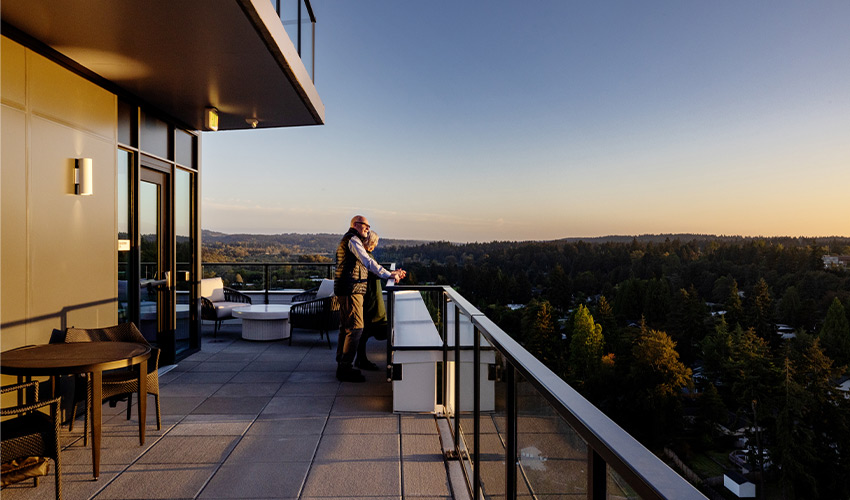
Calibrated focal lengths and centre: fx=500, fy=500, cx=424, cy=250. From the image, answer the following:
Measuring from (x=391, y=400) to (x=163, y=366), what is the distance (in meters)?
2.91

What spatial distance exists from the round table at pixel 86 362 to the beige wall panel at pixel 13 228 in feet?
0.89

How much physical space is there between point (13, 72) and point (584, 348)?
2050 inches

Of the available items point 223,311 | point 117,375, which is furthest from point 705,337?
point 117,375

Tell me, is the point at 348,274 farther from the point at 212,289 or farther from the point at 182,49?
the point at 212,289

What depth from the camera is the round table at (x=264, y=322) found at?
22.8 ft

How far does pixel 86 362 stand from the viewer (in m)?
2.72

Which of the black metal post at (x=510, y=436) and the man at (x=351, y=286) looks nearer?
the black metal post at (x=510, y=436)

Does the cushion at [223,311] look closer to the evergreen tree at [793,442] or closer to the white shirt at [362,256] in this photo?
the white shirt at [362,256]

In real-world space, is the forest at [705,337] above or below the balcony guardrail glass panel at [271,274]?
below

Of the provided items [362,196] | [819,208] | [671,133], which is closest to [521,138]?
[362,196]

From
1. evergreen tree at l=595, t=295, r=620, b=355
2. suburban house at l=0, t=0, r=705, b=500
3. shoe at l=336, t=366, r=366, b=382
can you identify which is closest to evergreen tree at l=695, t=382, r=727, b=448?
evergreen tree at l=595, t=295, r=620, b=355

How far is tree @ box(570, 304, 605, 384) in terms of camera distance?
5062 centimetres

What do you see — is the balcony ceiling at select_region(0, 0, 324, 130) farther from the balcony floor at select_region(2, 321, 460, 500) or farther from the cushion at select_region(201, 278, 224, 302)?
the cushion at select_region(201, 278, 224, 302)

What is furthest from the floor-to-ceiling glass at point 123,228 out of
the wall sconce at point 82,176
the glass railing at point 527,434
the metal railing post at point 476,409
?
the metal railing post at point 476,409
